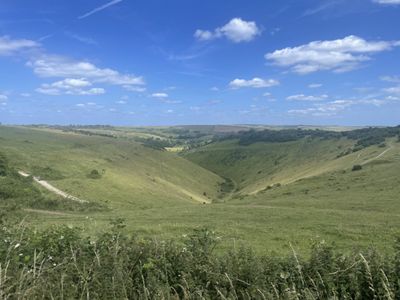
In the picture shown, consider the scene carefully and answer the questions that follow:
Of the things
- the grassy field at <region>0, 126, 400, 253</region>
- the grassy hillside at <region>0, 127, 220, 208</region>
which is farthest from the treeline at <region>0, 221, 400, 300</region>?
the grassy hillside at <region>0, 127, 220, 208</region>

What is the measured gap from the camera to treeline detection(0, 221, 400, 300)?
7320 millimetres

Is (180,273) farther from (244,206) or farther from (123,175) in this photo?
(123,175)

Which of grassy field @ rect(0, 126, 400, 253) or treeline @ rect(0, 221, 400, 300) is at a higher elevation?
treeline @ rect(0, 221, 400, 300)

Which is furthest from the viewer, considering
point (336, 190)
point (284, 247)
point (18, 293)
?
point (336, 190)

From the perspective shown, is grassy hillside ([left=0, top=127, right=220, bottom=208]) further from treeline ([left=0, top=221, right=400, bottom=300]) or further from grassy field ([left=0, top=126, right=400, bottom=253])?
treeline ([left=0, top=221, right=400, bottom=300])

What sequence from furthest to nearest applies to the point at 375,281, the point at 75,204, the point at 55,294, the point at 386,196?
the point at 75,204
the point at 386,196
the point at 375,281
the point at 55,294

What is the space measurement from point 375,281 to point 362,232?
1914cm

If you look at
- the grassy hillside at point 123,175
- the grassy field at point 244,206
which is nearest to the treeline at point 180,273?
the grassy field at point 244,206

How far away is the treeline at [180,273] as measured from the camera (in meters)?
7.32

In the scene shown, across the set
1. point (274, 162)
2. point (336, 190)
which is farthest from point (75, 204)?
point (274, 162)

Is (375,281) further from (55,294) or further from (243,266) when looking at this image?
(55,294)

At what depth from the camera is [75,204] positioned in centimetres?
5200

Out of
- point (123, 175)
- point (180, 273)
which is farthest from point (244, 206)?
point (123, 175)

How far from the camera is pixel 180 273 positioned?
860 cm
